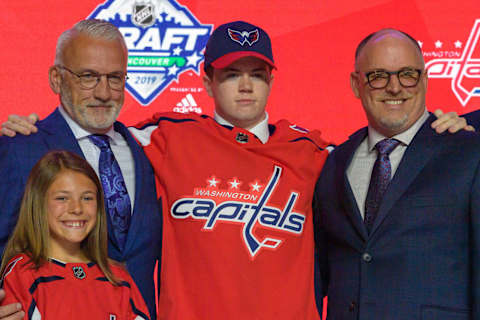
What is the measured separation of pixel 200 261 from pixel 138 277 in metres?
0.19

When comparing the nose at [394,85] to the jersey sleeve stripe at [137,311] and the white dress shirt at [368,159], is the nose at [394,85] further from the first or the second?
the jersey sleeve stripe at [137,311]

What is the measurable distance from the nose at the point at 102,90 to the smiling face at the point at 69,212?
1.01 ft

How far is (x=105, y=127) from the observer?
200 cm

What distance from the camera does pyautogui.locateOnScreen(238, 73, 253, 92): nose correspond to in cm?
208

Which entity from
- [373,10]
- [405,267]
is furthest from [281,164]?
[373,10]

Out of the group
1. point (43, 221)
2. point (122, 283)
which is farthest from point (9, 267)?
point (122, 283)

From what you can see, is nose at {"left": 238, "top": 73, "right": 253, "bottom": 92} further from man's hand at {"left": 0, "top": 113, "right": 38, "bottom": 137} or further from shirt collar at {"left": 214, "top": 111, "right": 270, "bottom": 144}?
man's hand at {"left": 0, "top": 113, "right": 38, "bottom": 137}

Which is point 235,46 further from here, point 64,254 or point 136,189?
point 64,254

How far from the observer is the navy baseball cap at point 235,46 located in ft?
6.86

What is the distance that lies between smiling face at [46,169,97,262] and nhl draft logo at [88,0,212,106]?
1713mm

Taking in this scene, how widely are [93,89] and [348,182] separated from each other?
31.6 inches

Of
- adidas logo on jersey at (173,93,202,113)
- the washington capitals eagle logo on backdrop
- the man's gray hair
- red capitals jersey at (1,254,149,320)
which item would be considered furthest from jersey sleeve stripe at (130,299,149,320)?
adidas logo on jersey at (173,93,202,113)

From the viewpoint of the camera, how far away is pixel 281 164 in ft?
6.79

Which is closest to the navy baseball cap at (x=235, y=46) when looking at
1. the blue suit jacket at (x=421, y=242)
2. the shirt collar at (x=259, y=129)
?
the shirt collar at (x=259, y=129)
